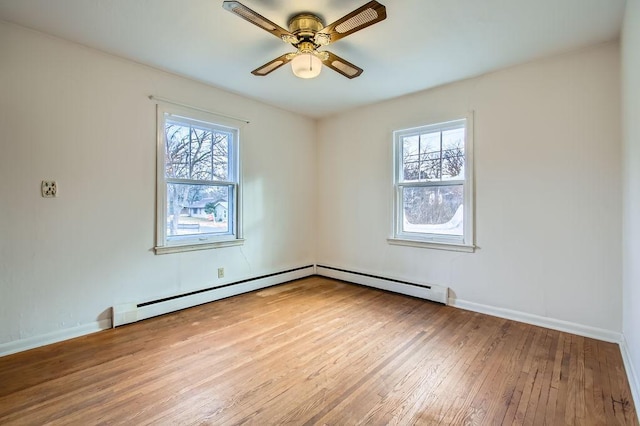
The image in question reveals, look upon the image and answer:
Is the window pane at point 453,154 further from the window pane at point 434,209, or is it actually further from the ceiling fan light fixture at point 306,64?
the ceiling fan light fixture at point 306,64

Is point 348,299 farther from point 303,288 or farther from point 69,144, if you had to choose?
point 69,144

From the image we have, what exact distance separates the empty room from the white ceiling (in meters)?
0.02

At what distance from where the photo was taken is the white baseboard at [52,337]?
7.66 ft

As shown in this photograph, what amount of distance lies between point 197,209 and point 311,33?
2268 mm

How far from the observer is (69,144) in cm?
260

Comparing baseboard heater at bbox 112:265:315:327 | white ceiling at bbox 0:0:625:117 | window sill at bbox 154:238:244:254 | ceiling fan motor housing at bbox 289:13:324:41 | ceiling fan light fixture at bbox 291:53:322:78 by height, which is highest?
white ceiling at bbox 0:0:625:117

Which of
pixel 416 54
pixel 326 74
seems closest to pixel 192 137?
pixel 326 74

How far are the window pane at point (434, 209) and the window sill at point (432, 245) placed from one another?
0.47ft

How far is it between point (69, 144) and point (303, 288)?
9.71ft

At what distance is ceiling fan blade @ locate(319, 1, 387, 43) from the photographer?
1.73 meters

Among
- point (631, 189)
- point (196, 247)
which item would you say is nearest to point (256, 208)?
point (196, 247)

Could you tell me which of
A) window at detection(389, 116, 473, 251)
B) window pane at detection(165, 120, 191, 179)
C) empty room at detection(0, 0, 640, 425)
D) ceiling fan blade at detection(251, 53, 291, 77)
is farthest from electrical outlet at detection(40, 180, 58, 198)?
window at detection(389, 116, 473, 251)

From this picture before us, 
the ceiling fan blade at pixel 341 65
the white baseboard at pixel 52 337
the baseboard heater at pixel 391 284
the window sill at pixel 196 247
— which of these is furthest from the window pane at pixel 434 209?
the white baseboard at pixel 52 337

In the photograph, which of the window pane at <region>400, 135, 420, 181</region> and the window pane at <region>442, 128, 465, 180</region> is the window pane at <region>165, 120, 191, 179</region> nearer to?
the window pane at <region>400, 135, 420, 181</region>
